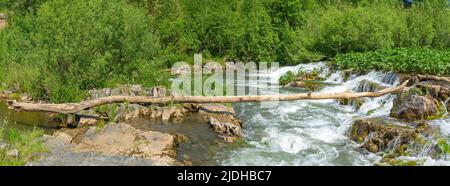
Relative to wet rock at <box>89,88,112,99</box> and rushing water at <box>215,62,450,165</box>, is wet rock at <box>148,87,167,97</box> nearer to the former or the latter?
wet rock at <box>89,88,112,99</box>

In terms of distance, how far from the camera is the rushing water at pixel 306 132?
47.9 ft

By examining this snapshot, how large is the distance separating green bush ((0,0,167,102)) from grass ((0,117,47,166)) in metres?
5.50

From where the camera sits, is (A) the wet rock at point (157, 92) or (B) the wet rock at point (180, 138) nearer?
(B) the wet rock at point (180, 138)

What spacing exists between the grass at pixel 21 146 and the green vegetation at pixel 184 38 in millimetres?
5499

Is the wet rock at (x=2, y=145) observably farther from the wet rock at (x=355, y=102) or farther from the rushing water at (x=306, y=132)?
A: the wet rock at (x=355, y=102)

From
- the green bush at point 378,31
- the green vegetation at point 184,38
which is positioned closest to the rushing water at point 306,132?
the green vegetation at point 184,38

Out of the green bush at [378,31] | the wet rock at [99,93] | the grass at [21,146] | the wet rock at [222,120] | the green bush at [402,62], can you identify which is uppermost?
the green bush at [378,31]

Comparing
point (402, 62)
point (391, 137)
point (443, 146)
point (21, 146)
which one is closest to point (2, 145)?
point (21, 146)

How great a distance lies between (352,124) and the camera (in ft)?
57.8

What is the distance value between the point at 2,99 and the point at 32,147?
12249mm

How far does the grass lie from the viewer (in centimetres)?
1173

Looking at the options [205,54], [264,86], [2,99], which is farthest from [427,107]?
[205,54]

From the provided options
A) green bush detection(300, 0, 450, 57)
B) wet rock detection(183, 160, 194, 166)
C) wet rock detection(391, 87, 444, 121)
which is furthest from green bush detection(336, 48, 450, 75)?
wet rock detection(183, 160, 194, 166)

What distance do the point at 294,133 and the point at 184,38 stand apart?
89.2 feet
